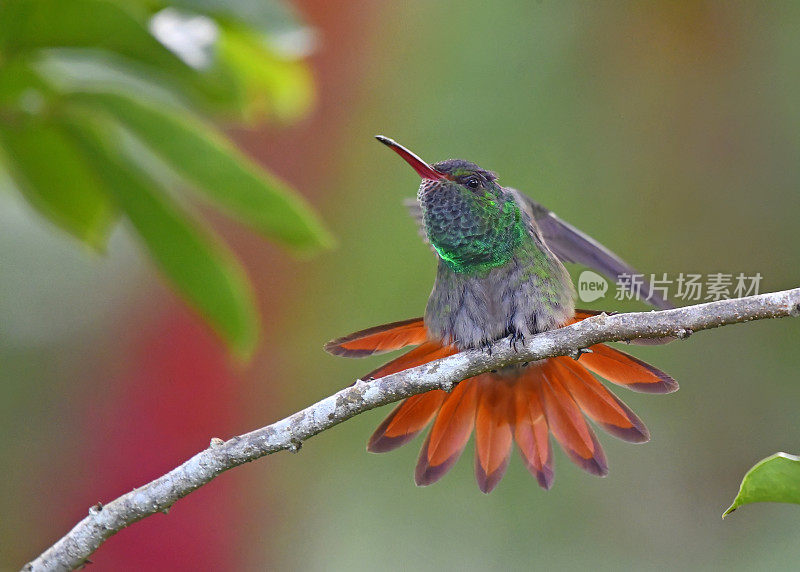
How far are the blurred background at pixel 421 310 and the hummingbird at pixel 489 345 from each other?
1983mm

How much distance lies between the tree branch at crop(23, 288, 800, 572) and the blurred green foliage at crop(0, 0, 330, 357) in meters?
0.46

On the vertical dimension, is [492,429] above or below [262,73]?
below

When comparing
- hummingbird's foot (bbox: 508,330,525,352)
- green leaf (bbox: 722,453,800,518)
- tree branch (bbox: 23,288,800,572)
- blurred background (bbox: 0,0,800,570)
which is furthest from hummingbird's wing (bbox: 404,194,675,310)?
blurred background (bbox: 0,0,800,570)

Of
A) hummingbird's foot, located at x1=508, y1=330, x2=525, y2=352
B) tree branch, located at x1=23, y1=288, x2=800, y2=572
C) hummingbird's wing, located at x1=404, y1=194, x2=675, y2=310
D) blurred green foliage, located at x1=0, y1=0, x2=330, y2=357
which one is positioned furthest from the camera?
hummingbird's wing, located at x1=404, y1=194, x2=675, y2=310

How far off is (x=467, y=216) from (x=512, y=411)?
0.55 metres

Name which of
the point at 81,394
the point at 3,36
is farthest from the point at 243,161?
the point at 81,394

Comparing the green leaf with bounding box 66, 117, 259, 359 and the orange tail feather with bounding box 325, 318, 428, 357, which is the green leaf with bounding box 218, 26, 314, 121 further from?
the orange tail feather with bounding box 325, 318, 428, 357

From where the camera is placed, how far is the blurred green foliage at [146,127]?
171 cm

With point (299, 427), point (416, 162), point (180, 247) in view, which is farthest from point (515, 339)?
point (180, 247)

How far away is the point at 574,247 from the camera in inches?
106

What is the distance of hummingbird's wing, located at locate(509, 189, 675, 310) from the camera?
257cm

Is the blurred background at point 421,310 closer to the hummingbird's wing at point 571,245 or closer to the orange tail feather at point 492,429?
the hummingbird's wing at point 571,245

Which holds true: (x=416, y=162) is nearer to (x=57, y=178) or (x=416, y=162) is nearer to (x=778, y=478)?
(x=57, y=178)

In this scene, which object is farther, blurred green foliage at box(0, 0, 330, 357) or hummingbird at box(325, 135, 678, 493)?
hummingbird at box(325, 135, 678, 493)
